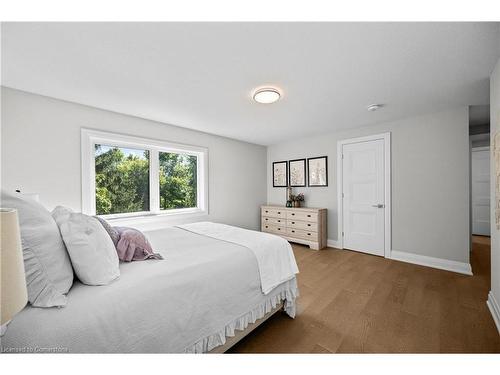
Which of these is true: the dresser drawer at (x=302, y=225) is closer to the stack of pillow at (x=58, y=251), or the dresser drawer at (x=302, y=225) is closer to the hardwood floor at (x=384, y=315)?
the hardwood floor at (x=384, y=315)

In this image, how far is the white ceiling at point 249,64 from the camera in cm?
138

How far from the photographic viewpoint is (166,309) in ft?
3.52

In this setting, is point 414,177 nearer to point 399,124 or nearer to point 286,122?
point 399,124

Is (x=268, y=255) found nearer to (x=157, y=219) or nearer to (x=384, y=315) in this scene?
(x=384, y=315)

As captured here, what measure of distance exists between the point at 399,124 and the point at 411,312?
2.70 m

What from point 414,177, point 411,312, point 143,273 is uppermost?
point 414,177

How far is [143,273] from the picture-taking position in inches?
46.3

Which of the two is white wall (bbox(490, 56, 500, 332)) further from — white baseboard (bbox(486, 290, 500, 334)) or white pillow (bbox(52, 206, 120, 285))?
white pillow (bbox(52, 206, 120, 285))

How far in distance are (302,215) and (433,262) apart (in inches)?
80.2

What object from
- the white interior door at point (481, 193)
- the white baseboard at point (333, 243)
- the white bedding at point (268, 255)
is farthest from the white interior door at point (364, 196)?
the white interior door at point (481, 193)

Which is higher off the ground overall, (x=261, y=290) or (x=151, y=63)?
(x=151, y=63)

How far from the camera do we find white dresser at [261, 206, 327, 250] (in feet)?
12.7

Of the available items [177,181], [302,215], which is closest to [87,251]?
[177,181]
